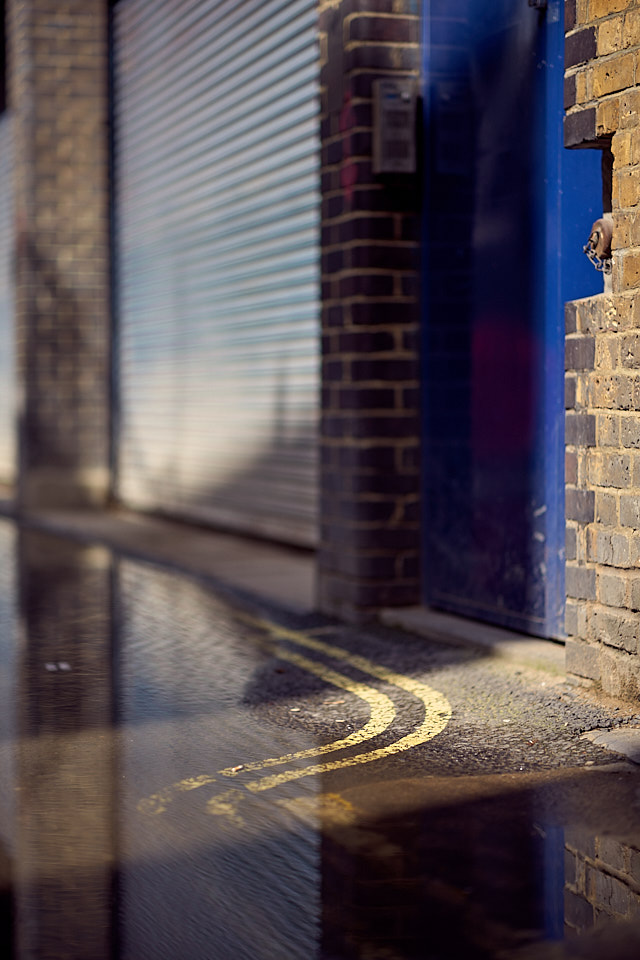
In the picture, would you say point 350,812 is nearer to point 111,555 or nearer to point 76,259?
point 111,555

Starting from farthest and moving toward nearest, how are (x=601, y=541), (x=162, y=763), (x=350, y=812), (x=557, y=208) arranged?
(x=557, y=208) → (x=601, y=541) → (x=162, y=763) → (x=350, y=812)

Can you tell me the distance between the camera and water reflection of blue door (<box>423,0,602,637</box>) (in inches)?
273

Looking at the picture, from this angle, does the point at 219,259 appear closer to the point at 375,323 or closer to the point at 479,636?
the point at 375,323

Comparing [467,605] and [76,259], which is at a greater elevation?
[76,259]

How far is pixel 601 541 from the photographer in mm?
6094

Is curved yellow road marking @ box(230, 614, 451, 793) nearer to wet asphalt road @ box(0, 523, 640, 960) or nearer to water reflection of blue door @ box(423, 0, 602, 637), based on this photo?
wet asphalt road @ box(0, 523, 640, 960)

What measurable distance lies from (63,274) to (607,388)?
1178cm

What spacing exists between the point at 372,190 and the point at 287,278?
360 centimetres

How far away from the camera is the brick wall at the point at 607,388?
5.81 metres

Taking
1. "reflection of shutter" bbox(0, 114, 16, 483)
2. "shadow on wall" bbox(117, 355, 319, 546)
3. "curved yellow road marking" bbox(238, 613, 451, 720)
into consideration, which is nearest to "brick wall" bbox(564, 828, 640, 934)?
"curved yellow road marking" bbox(238, 613, 451, 720)

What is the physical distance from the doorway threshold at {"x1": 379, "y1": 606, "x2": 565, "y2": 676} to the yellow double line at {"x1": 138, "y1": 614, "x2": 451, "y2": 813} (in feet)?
1.71

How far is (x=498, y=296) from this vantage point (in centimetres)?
744

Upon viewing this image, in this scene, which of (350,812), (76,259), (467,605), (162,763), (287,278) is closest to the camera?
(350,812)

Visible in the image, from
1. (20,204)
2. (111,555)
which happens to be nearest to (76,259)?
(20,204)
